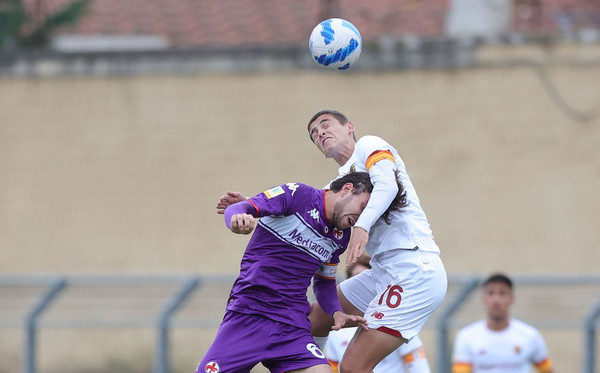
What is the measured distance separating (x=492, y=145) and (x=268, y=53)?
3342 millimetres

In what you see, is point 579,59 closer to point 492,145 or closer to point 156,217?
point 492,145

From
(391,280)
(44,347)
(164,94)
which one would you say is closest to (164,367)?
(44,347)

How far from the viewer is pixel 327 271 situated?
7875 millimetres

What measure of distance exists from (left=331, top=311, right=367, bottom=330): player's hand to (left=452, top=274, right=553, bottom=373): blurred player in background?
3818 millimetres

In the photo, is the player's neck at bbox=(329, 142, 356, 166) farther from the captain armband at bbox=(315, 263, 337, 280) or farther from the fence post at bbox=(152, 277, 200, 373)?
the fence post at bbox=(152, 277, 200, 373)

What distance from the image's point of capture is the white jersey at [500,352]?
11422 mm

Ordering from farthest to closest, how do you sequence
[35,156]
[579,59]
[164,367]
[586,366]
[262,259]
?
1. [35,156]
2. [579,59]
3. [164,367]
4. [586,366]
5. [262,259]

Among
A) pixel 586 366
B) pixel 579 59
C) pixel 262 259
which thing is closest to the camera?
pixel 262 259

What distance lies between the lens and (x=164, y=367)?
1391cm

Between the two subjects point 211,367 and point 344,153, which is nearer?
point 211,367

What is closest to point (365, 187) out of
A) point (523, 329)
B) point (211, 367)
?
point (211, 367)

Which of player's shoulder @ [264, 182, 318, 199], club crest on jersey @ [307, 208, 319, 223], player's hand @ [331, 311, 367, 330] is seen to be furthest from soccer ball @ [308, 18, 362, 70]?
player's hand @ [331, 311, 367, 330]

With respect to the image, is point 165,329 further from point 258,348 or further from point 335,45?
point 335,45

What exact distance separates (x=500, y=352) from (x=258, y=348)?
14.6 ft
